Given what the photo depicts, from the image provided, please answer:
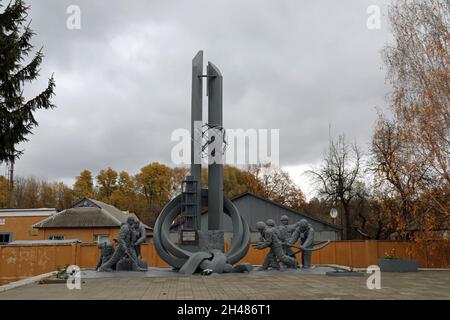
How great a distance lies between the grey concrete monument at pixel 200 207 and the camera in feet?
60.3

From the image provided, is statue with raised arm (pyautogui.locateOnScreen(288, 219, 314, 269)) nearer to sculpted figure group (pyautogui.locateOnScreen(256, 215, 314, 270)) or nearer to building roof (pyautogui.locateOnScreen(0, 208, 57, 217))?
sculpted figure group (pyautogui.locateOnScreen(256, 215, 314, 270))

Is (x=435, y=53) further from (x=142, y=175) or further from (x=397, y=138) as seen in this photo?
(x=142, y=175)

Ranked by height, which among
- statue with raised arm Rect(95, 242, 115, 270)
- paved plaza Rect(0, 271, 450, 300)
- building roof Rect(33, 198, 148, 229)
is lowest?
paved plaza Rect(0, 271, 450, 300)

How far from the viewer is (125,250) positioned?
17453mm

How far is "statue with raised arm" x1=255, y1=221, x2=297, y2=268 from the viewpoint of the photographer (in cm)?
1823

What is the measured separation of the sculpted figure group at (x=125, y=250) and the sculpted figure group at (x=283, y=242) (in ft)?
14.6

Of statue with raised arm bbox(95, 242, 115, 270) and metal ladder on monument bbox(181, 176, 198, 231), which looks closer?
statue with raised arm bbox(95, 242, 115, 270)

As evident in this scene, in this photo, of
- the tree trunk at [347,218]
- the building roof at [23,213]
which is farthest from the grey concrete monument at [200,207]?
the building roof at [23,213]

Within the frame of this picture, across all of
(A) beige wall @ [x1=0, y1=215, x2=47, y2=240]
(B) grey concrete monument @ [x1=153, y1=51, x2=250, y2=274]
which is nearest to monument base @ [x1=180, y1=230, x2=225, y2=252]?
(B) grey concrete monument @ [x1=153, y1=51, x2=250, y2=274]

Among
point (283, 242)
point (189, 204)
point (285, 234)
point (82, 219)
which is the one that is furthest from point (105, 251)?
point (82, 219)

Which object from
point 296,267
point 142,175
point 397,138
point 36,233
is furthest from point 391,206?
point 142,175

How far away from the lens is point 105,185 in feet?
231

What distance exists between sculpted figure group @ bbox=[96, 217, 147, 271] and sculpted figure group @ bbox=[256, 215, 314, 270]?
175 inches
